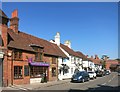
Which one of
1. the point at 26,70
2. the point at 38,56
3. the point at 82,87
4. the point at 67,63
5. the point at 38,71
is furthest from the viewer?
the point at 67,63

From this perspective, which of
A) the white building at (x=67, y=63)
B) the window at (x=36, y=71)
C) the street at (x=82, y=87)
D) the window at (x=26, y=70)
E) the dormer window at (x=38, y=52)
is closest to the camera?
the street at (x=82, y=87)

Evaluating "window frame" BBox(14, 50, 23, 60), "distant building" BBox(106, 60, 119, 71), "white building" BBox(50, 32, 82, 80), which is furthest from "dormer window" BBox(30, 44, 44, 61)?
"distant building" BBox(106, 60, 119, 71)

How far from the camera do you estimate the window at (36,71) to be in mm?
33438

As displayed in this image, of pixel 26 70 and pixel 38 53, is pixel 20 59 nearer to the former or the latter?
pixel 26 70

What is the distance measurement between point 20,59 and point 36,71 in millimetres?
5091

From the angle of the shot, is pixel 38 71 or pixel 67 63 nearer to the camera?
pixel 38 71

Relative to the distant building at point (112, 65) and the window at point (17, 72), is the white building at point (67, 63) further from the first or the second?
the distant building at point (112, 65)

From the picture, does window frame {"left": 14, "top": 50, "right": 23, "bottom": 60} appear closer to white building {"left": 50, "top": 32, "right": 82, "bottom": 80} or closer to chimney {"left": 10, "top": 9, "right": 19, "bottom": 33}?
chimney {"left": 10, "top": 9, "right": 19, "bottom": 33}

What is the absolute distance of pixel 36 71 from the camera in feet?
114

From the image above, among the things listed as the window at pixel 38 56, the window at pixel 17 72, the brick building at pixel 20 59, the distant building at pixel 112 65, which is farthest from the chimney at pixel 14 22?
the distant building at pixel 112 65

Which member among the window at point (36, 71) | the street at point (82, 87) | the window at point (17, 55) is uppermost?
the window at point (17, 55)

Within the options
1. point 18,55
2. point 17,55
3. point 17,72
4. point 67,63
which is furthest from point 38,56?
point 67,63

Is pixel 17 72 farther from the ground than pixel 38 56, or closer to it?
closer to it

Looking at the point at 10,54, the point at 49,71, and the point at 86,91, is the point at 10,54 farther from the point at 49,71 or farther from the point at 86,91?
the point at 49,71
